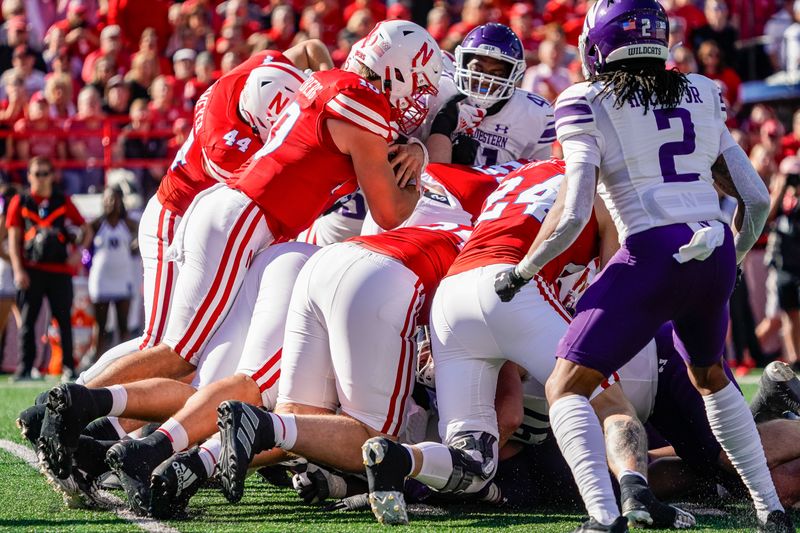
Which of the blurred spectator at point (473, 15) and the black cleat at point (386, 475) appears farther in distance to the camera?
the blurred spectator at point (473, 15)

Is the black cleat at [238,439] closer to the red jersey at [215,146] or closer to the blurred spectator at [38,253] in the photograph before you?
the red jersey at [215,146]

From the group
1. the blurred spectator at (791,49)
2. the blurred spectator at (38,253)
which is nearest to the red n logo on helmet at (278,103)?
the blurred spectator at (38,253)

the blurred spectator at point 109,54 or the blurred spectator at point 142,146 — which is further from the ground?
the blurred spectator at point 109,54

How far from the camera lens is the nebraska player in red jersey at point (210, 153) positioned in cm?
536

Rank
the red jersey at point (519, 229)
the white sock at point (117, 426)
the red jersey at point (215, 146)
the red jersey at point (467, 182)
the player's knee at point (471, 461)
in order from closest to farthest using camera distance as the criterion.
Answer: the player's knee at point (471, 461), the red jersey at point (519, 229), the white sock at point (117, 426), the red jersey at point (467, 182), the red jersey at point (215, 146)

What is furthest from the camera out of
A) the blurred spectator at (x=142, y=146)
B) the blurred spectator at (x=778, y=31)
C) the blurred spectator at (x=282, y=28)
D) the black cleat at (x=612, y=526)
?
the blurred spectator at (x=778, y=31)

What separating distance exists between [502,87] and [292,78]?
1.10 metres

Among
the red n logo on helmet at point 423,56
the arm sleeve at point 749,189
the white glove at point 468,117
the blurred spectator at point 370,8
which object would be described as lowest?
the arm sleeve at point 749,189

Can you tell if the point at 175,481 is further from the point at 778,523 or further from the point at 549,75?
the point at 549,75

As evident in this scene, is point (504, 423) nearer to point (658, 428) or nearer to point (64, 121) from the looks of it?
point (658, 428)

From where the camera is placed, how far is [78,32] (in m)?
12.4

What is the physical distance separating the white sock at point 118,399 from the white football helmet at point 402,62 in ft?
5.13

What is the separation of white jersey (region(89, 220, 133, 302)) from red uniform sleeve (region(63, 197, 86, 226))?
32cm

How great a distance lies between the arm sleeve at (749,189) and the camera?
3.86m
